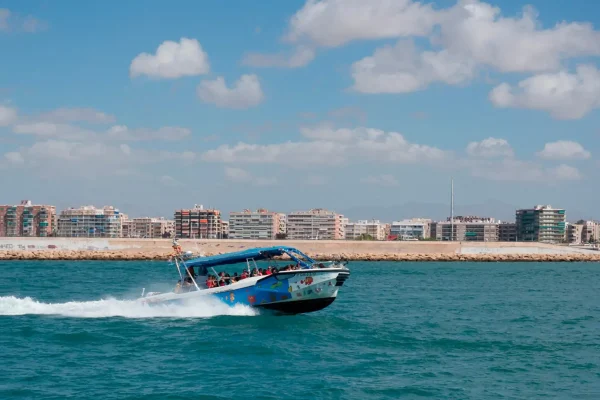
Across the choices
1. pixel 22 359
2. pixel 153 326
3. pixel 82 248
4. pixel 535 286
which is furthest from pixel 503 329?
pixel 82 248

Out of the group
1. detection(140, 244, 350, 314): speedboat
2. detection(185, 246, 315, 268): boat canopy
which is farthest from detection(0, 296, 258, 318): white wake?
detection(185, 246, 315, 268): boat canopy

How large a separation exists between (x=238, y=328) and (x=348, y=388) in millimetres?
8809

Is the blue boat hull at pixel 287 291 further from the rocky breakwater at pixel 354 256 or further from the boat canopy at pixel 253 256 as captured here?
the rocky breakwater at pixel 354 256

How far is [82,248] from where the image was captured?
11419 centimetres

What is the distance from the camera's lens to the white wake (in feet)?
94.8

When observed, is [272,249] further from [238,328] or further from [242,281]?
[238,328]

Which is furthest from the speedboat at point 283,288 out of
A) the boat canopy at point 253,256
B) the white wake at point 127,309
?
the white wake at point 127,309

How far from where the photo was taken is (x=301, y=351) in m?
22.9

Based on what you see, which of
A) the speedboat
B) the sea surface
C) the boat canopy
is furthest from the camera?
the boat canopy

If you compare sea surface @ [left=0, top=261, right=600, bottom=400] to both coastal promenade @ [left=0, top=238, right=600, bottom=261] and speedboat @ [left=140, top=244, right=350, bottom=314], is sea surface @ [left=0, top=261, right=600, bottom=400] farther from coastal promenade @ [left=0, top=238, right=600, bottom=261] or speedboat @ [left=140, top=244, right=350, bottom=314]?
coastal promenade @ [left=0, top=238, right=600, bottom=261]

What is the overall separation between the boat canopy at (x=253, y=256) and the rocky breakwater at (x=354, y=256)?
7577 centimetres

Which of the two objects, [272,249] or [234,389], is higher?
[272,249]

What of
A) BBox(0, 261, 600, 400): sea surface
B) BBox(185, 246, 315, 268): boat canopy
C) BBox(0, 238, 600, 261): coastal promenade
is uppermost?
BBox(185, 246, 315, 268): boat canopy

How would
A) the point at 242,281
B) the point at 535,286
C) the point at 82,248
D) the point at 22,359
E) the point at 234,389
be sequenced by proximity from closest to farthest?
the point at 234,389 → the point at 22,359 → the point at 242,281 → the point at 535,286 → the point at 82,248
